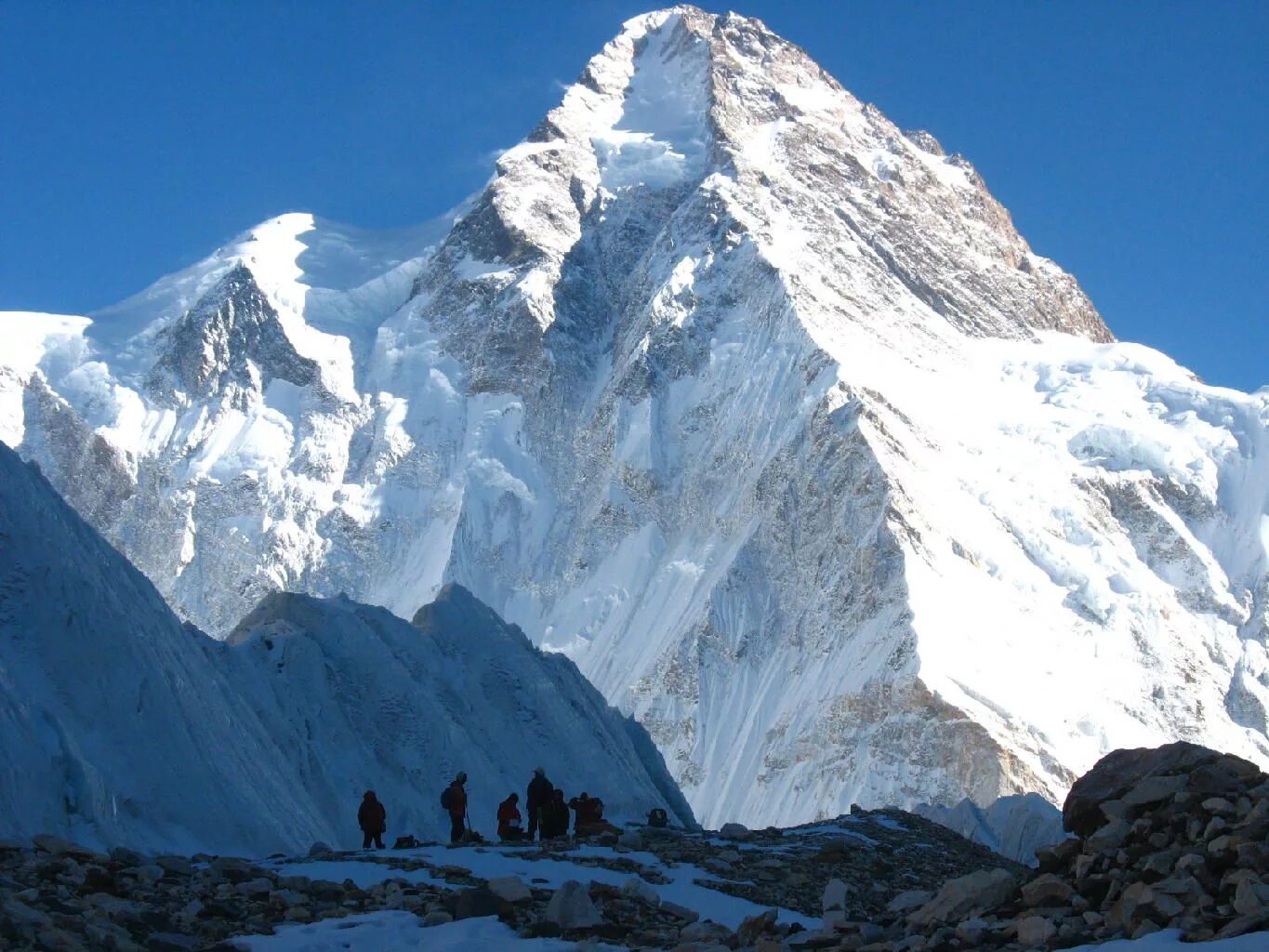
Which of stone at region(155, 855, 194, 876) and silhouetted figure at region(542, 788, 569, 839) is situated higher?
silhouetted figure at region(542, 788, 569, 839)

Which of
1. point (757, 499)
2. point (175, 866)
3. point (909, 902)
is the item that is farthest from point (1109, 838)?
point (757, 499)

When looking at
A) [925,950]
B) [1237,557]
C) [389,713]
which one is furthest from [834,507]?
[925,950]

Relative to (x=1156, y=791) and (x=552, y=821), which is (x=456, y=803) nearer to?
(x=552, y=821)

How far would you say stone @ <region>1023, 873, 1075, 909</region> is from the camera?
52.0 ft


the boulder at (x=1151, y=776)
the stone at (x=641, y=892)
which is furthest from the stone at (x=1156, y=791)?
the stone at (x=641, y=892)

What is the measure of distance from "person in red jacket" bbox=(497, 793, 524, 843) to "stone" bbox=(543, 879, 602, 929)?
10096mm

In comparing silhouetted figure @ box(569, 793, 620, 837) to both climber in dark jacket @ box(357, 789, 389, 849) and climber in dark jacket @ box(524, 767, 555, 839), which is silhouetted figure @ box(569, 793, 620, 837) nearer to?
climber in dark jacket @ box(524, 767, 555, 839)

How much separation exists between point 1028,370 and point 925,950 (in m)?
177

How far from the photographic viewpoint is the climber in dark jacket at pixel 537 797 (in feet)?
95.0

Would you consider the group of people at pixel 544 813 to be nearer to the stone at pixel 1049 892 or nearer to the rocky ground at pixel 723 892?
the rocky ground at pixel 723 892


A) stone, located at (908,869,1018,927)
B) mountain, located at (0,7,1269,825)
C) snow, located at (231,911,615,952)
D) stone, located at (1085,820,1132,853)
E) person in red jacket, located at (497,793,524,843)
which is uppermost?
mountain, located at (0,7,1269,825)

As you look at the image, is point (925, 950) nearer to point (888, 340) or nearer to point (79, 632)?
point (79, 632)

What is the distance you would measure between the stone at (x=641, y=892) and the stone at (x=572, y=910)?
2032 mm

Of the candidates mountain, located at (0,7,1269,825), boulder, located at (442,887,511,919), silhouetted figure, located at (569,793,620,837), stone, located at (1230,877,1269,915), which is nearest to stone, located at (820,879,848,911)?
boulder, located at (442,887,511,919)
